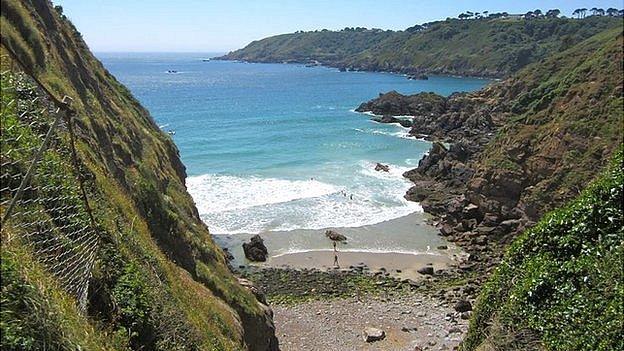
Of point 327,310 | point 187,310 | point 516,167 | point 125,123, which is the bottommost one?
point 327,310

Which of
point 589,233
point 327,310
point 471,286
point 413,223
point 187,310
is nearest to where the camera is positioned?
point 187,310

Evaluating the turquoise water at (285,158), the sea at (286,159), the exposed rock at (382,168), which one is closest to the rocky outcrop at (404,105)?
the sea at (286,159)

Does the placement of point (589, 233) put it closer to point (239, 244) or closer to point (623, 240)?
point (623, 240)

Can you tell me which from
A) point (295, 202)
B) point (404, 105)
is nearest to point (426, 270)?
point (295, 202)

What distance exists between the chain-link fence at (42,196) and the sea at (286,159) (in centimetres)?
2756

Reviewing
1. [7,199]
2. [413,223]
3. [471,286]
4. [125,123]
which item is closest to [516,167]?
[413,223]

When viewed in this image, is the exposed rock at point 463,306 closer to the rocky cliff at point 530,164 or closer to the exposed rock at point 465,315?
the exposed rock at point 465,315

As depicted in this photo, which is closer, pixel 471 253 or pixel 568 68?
pixel 471 253

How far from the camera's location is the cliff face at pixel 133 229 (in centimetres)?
844

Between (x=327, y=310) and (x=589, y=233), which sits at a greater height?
(x=589, y=233)

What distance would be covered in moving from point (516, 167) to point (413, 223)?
8.61 metres

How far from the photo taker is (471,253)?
1323 inches

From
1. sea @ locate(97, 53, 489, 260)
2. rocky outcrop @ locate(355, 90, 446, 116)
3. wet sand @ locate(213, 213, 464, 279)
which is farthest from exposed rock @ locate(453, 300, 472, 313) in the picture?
rocky outcrop @ locate(355, 90, 446, 116)

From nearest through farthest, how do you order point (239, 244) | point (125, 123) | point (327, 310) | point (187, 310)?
point (187, 310)
point (125, 123)
point (327, 310)
point (239, 244)
